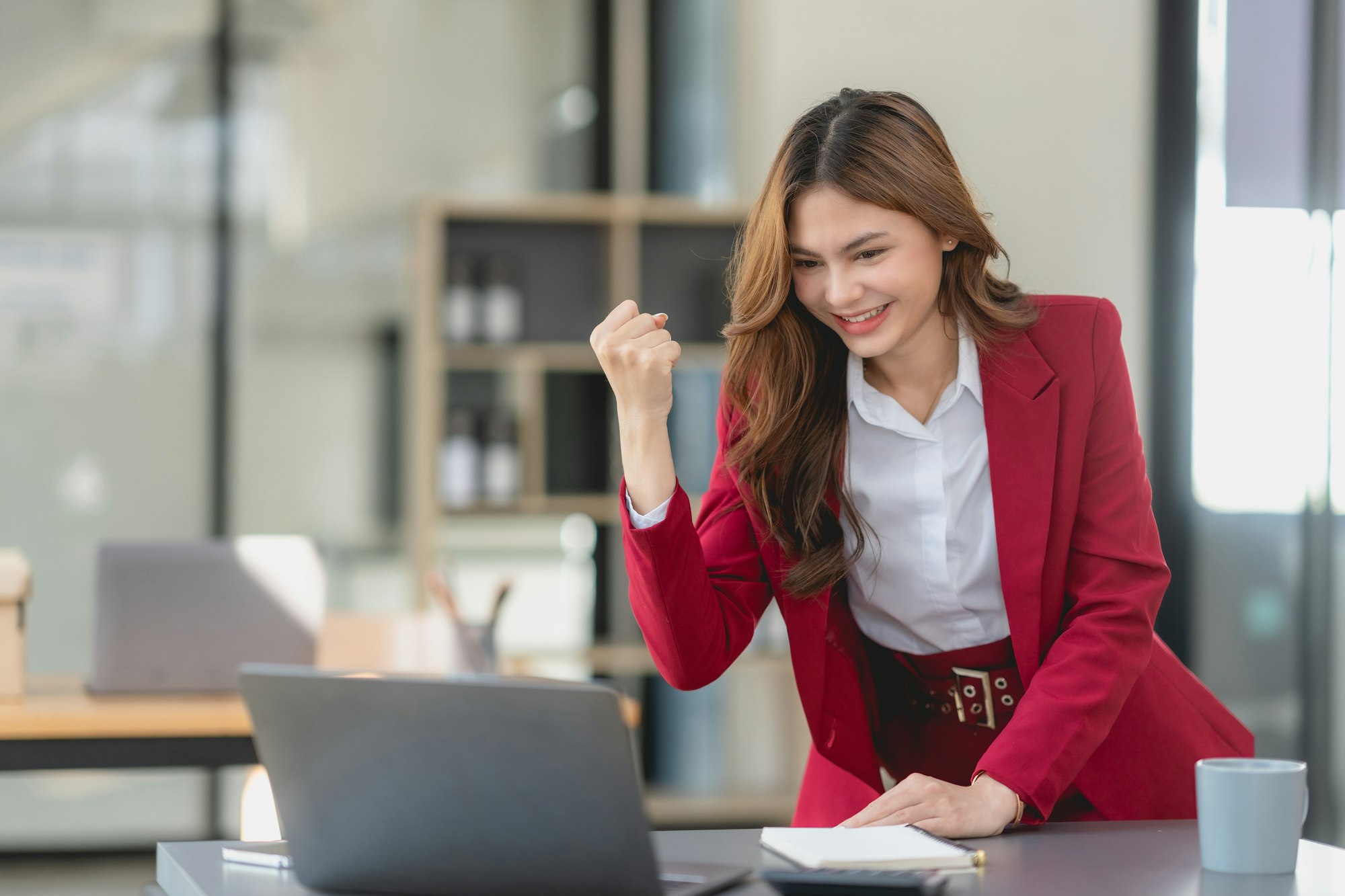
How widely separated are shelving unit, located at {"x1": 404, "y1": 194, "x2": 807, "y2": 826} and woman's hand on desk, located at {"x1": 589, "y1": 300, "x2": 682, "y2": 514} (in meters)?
2.77

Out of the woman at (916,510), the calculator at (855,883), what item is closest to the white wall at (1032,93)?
the woman at (916,510)

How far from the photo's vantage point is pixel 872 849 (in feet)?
3.39

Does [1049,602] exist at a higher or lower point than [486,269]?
lower

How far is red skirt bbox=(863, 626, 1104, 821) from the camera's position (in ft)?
4.89

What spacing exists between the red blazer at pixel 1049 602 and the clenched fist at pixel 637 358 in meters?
0.10

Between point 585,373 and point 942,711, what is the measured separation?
307 cm

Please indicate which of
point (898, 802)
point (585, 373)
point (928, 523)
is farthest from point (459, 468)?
point (898, 802)

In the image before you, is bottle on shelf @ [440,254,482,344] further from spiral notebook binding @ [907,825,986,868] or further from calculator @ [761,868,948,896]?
calculator @ [761,868,948,896]

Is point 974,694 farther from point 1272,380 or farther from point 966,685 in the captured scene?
point 1272,380

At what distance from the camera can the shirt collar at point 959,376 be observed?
60.5 inches

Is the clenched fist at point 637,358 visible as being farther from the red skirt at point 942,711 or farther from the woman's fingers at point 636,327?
the red skirt at point 942,711

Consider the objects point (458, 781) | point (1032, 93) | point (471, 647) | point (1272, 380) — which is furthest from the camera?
point (1032, 93)

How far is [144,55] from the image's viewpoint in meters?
4.45

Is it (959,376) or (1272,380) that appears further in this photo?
(1272,380)
